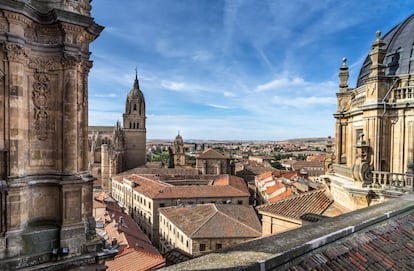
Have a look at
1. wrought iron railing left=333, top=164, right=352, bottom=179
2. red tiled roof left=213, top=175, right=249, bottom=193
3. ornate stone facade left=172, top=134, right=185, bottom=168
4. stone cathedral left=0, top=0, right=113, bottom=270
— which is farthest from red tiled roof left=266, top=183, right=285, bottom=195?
stone cathedral left=0, top=0, right=113, bottom=270

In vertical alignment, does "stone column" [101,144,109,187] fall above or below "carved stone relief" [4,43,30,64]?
below

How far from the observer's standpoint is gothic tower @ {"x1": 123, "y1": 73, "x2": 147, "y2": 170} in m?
77.2

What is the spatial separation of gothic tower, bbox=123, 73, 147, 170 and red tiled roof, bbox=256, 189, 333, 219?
66927 millimetres

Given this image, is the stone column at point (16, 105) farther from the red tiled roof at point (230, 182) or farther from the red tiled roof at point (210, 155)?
the red tiled roof at point (210, 155)

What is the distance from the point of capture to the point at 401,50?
38.0 feet

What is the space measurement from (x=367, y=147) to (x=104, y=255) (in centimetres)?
947

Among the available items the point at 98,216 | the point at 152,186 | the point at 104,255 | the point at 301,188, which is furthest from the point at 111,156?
the point at 104,255

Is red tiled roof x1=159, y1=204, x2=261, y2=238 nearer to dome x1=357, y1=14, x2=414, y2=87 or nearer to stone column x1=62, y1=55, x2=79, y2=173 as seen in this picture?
dome x1=357, y1=14, x2=414, y2=87

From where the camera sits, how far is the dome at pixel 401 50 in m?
11.0

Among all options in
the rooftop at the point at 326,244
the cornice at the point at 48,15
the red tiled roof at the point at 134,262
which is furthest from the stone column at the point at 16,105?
the red tiled roof at the point at 134,262

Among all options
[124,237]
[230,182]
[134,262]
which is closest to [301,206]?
[134,262]

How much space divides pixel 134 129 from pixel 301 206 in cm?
6838

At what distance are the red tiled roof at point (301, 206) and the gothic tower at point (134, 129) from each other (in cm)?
6693

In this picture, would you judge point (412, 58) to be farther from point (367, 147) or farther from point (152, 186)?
point (152, 186)
